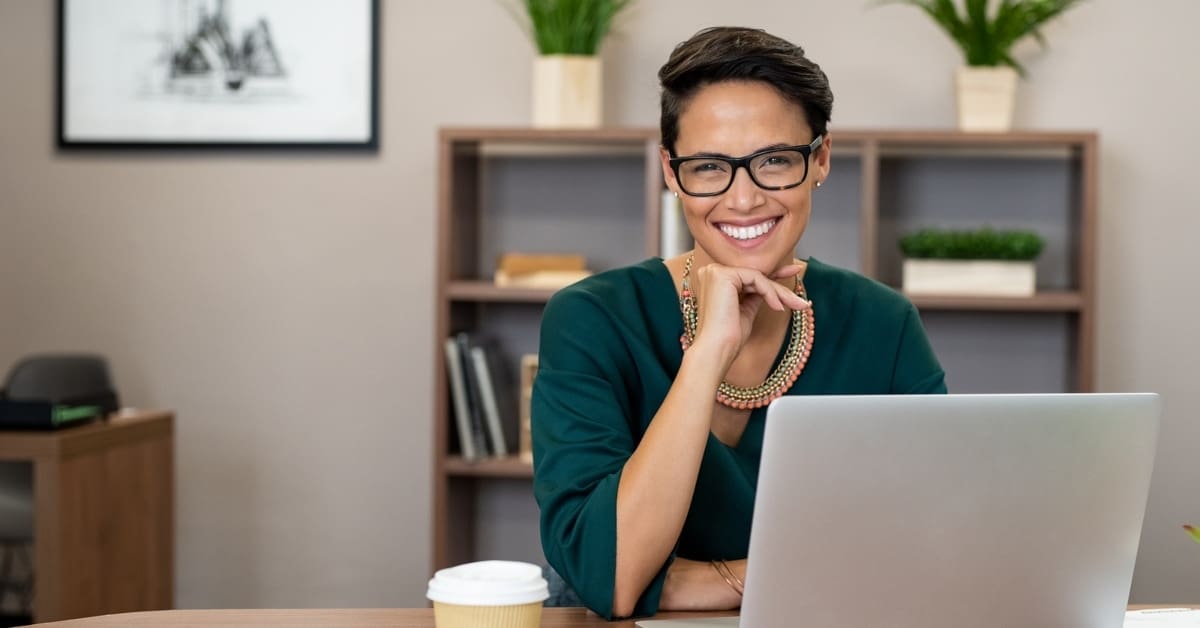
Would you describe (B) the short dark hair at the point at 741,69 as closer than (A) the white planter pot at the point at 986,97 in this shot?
Yes

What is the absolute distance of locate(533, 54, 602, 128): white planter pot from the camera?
3139 mm

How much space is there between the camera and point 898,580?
100cm

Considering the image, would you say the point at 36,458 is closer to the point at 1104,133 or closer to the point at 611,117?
the point at 611,117

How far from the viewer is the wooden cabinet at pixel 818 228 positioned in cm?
306

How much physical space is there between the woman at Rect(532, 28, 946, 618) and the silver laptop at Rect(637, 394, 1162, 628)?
0.33m

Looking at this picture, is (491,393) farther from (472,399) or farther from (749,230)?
(749,230)

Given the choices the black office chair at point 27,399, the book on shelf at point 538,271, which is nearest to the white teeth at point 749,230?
the book on shelf at point 538,271

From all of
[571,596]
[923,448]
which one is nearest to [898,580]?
[923,448]

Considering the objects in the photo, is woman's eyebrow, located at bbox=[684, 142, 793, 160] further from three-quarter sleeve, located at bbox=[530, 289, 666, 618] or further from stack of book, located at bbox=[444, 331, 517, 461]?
stack of book, located at bbox=[444, 331, 517, 461]

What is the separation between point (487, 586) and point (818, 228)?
7.94 feet

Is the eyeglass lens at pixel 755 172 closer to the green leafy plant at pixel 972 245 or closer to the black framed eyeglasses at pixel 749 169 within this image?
the black framed eyeglasses at pixel 749 169

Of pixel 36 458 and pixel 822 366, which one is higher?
pixel 822 366

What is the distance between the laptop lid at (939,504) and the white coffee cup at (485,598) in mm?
183

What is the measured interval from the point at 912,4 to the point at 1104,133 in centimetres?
58
